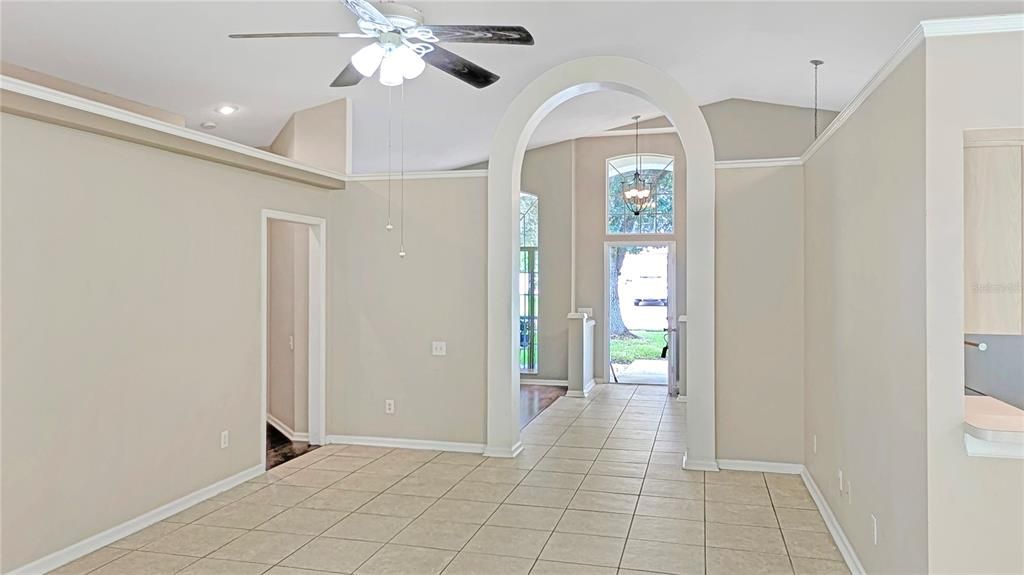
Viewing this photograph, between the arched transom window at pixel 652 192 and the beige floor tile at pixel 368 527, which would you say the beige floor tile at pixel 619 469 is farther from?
the arched transom window at pixel 652 192

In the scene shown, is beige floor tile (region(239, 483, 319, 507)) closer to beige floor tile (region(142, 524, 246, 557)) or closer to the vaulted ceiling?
beige floor tile (region(142, 524, 246, 557))

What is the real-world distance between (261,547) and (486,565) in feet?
4.17

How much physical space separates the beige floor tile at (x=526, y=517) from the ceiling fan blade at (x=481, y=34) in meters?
2.75

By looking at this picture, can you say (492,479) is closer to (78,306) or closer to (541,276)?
(78,306)

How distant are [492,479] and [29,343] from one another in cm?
301

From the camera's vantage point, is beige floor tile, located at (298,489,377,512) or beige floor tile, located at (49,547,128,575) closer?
beige floor tile, located at (49,547,128,575)

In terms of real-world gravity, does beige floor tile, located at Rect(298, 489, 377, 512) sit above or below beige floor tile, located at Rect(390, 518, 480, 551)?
above

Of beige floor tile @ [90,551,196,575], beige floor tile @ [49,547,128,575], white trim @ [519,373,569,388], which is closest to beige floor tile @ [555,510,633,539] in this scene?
beige floor tile @ [90,551,196,575]

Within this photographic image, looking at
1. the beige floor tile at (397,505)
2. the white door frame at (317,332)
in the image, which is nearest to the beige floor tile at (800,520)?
the beige floor tile at (397,505)

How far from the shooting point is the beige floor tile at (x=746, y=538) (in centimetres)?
356

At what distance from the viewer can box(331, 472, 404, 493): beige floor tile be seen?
4.59 m

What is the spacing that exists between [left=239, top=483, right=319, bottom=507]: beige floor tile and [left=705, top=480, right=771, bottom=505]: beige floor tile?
110 inches

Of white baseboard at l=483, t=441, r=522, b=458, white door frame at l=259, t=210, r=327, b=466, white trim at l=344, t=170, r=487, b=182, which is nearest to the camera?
white baseboard at l=483, t=441, r=522, b=458

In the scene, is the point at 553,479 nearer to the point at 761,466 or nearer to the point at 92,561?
the point at 761,466
